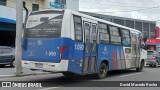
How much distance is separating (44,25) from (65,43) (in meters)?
1.35

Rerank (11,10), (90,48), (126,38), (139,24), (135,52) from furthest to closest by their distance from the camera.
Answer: (139,24), (11,10), (135,52), (126,38), (90,48)

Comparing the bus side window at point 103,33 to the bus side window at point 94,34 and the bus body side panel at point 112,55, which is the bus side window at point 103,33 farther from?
the bus side window at point 94,34

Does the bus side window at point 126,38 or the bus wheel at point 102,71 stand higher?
the bus side window at point 126,38

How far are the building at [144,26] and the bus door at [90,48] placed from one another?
41.0 meters

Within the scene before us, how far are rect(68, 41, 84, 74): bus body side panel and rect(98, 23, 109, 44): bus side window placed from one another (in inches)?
83.7

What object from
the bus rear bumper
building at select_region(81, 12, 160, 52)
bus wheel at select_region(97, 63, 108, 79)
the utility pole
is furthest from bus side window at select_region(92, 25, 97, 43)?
building at select_region(81, 12, 160, 52)

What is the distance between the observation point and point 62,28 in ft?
43.0

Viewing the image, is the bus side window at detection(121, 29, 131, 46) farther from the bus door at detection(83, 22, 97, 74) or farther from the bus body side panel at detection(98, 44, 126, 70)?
the bus door at detection(83, 22, 97, 74)

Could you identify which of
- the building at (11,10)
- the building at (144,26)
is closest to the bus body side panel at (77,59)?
the building at (11,10)

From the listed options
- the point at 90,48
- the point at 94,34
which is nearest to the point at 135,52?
the point at 94,34

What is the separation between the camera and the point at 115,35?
17891 millimetres

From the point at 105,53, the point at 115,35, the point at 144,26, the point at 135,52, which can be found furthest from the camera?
the point at 144,26

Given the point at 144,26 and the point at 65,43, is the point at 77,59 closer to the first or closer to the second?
the point at 65,43

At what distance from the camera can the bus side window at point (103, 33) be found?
626 inches
